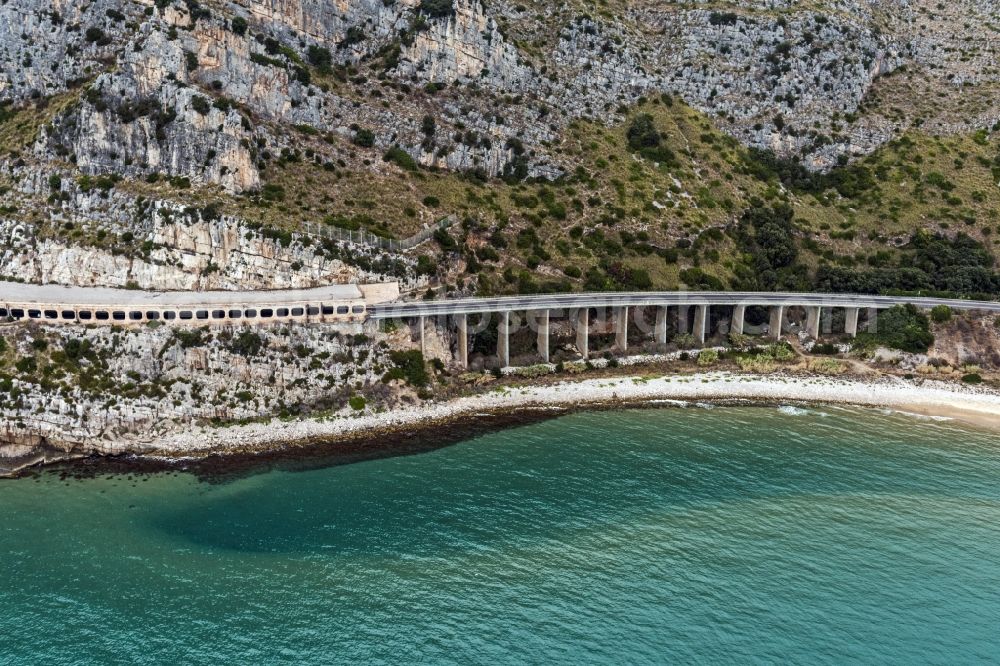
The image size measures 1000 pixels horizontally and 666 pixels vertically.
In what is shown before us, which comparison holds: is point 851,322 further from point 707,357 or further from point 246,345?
point 246,345

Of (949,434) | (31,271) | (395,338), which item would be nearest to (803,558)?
(949,434)

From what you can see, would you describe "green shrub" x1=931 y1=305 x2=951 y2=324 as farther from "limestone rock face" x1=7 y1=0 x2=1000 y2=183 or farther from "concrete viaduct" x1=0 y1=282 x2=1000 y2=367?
"limestone rock face" x1=7 y1=0 x2=1000 y2=183

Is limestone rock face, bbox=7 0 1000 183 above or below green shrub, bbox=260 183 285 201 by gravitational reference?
above

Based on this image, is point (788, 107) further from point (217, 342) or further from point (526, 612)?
point (526, 612)

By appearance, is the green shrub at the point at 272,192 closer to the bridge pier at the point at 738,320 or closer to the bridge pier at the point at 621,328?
the bridge pier at the point at 621,328

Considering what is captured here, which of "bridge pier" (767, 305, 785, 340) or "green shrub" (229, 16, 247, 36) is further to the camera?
"green shrub" (229, 16, 247, 36)

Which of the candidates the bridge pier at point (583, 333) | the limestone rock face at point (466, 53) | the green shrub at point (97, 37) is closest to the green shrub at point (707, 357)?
the bridge pier at point (583, 333)

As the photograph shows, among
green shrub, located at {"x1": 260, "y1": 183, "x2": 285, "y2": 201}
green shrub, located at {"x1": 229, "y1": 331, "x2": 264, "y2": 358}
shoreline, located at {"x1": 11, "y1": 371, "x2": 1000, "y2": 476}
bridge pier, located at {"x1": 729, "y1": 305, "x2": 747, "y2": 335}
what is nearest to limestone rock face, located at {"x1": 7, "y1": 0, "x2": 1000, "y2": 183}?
green shrub, located at {"x1": 260, "y1": 183, "x2": 285, "y2": 201}
